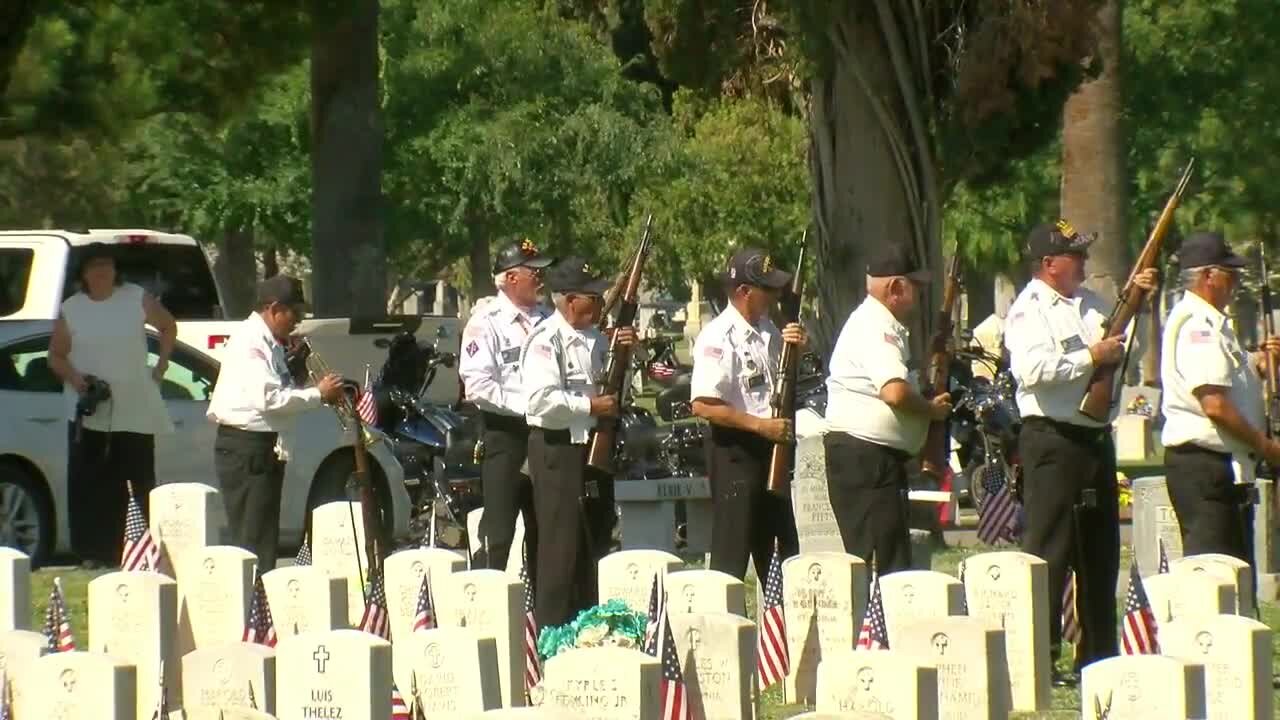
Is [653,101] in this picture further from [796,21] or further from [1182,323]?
[1182,323]

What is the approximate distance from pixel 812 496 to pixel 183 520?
135 inches

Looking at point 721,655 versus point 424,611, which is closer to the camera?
point 721,655

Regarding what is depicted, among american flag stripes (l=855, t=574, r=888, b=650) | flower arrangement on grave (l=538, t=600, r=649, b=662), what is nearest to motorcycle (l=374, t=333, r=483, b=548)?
flower arrangement on grave (l=538, t=600, r=649, b=662)

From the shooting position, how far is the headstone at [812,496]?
1260cm

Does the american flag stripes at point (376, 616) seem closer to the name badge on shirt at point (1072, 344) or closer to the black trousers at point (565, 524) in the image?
the black trousers at point (565, 524)

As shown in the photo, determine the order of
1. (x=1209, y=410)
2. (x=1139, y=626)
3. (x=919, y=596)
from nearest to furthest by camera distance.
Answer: (x=1139, y=626), (x=919, y=596), (x=1209, y=410)

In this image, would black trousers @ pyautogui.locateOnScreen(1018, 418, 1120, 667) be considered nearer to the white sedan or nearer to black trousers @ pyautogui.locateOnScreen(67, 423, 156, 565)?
the white sedan

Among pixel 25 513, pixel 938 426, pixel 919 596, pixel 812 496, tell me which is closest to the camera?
pixel 919 596

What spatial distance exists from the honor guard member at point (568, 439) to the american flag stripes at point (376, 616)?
155cm

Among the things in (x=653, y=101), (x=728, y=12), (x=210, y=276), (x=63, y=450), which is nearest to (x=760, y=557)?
(x=63, y=450)

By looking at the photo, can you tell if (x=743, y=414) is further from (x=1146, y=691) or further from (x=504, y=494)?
(x=1146, y=691)

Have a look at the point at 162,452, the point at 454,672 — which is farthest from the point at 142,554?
the point at 162,452

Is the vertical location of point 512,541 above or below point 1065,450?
below

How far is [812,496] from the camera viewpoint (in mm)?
12688
